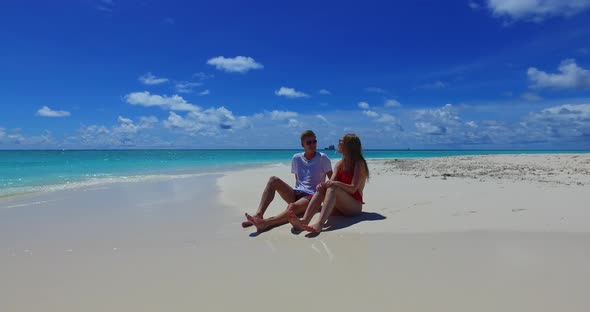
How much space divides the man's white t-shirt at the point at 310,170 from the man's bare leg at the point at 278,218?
26 cm

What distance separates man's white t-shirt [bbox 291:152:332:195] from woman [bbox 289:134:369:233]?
0.30 metres

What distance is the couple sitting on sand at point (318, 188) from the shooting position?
209 inches

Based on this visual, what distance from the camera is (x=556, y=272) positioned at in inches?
130

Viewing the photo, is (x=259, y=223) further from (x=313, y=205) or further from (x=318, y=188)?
(x=318, y=188)

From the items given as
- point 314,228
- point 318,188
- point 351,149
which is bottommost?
point 314,228

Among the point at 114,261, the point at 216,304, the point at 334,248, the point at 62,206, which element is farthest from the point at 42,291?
the point at 62,206

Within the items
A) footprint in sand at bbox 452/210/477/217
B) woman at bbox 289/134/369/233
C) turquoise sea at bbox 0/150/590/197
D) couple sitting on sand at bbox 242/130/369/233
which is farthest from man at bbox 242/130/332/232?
turquoise sea at bbox 0/150/590/197

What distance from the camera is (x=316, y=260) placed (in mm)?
3877

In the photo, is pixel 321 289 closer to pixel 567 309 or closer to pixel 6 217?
pixel 567 309

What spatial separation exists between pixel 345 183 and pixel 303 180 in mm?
748

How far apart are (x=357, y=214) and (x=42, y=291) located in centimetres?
412

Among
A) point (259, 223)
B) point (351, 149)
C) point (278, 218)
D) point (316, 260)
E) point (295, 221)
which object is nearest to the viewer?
point (316, 260)

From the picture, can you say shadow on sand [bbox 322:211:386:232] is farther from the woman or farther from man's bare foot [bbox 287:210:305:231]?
man's bare foot [bbox 287:210:305:231]

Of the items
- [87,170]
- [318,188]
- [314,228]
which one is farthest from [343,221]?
[87,170]
